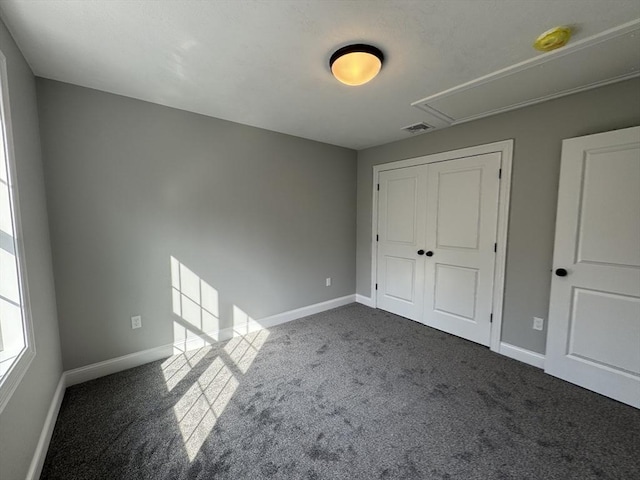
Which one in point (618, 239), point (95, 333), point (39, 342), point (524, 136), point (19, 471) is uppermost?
point (524, 136)

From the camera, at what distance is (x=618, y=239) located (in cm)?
193

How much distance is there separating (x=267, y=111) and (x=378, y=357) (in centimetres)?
261

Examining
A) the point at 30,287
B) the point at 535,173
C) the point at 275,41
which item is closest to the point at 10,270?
the point at 30,287

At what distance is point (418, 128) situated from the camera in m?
2.99

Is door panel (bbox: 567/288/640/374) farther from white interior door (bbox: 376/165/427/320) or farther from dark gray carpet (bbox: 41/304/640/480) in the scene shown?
white interior door (bbox: 376/165/427/320)

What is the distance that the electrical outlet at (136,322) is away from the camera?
7.73ft

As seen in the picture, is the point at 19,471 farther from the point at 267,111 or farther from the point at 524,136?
the point at 524,136

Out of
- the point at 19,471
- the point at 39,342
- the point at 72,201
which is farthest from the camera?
the point at 72,201

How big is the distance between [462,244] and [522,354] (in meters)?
1.17

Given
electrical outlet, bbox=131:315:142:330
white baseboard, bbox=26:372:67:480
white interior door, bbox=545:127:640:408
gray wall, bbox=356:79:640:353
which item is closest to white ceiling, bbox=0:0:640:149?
gray wall, bbox=356:79:640:353

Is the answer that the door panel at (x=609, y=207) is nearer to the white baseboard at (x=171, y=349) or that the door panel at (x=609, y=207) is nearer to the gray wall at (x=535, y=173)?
the gray wall at (x=535, y=173)

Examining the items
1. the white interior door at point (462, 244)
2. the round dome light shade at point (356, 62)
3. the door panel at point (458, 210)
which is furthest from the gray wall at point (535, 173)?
the round dome light shade at point (356, 62)

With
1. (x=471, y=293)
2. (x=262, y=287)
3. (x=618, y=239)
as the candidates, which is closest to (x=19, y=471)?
(x=262, y=287)

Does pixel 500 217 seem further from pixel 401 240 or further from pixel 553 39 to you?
pixel 553 39
